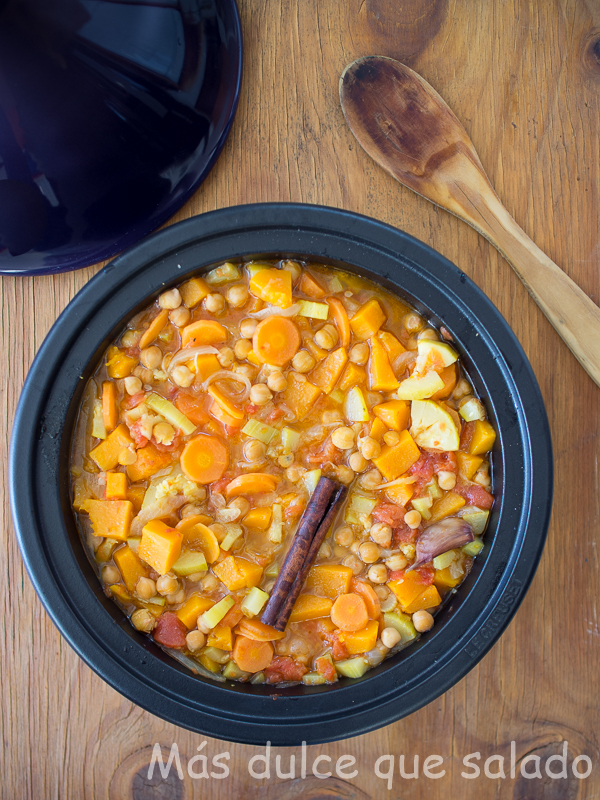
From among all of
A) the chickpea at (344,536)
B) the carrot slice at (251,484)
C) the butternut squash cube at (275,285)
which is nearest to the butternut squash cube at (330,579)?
the chickpea at (344,536)

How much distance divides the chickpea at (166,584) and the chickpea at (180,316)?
1207mm

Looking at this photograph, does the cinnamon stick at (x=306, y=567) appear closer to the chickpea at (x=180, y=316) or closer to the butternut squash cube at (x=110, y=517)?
the butternut squash cube at (x=110, y=517)

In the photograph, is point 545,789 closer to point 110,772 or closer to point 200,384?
point 110,772

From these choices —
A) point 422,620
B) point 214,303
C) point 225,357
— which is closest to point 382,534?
point 422,620

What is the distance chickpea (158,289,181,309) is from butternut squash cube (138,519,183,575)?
1.04 m

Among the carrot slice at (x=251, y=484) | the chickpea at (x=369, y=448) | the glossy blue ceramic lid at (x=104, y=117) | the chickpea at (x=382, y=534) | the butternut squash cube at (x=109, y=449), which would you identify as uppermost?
the glossy blue ceramic lid at (x=104, y=117)

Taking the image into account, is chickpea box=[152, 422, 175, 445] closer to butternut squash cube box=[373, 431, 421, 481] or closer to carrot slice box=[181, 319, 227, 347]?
carrot slice box=[181, 319, 227, 347]

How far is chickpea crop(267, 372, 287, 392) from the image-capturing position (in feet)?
8.44

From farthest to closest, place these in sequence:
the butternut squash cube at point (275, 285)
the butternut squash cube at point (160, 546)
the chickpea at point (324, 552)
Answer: the chickpea at point (324, 552) < the butternut squash cube at point (275, 285) < the butternut squash cube at point (160, 546)

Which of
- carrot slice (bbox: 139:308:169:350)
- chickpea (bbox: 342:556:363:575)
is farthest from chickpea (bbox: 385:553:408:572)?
carrot slice (bbox: 139:308:169:350)

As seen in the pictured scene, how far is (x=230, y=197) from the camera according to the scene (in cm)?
270

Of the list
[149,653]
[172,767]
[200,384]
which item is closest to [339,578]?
[149,653]

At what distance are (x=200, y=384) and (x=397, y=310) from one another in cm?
105

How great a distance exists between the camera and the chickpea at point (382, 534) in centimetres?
257
